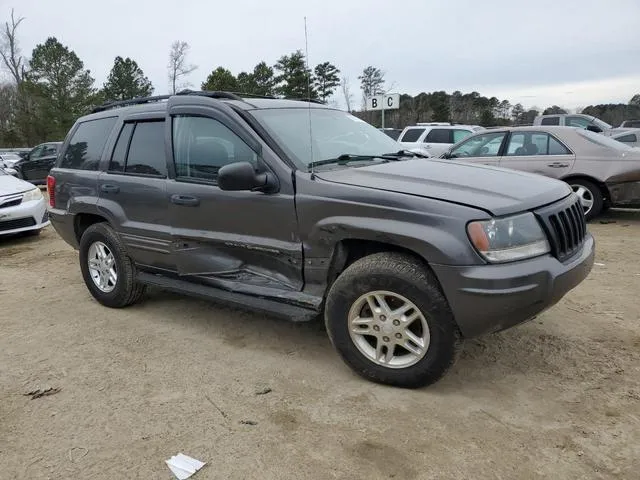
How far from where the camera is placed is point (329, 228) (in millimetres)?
3350

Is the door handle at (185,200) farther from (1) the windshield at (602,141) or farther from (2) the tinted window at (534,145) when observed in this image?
(1) the windshield at (602,141)

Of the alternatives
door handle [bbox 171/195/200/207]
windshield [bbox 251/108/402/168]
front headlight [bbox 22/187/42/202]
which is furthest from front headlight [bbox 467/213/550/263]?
front headlight [bbox 22/187/42/202]

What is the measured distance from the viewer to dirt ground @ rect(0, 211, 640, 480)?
2.63 m

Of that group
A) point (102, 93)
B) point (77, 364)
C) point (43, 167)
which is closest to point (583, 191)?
point (77, 364)

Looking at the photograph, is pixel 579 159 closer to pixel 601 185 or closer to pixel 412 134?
pixel 601 185

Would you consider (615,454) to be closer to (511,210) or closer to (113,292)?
(511,210)

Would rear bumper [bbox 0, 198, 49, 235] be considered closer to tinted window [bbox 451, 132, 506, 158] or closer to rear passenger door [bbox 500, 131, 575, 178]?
tinted window [bbox 451, 132, 506, 158]

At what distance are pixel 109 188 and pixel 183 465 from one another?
2.88m

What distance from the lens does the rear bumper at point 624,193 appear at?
7859 mm

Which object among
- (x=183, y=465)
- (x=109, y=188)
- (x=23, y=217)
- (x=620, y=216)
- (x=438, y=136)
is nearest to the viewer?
(x=183, y=465)

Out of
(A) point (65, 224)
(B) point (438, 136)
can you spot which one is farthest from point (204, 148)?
(B) point (438, 136)

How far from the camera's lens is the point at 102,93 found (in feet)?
163

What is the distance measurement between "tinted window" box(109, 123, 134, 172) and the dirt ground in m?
1.33

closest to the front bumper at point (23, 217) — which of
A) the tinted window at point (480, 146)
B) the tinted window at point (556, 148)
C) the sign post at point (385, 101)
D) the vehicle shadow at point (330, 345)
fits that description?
the vehicle shadow at point (330, 345)
